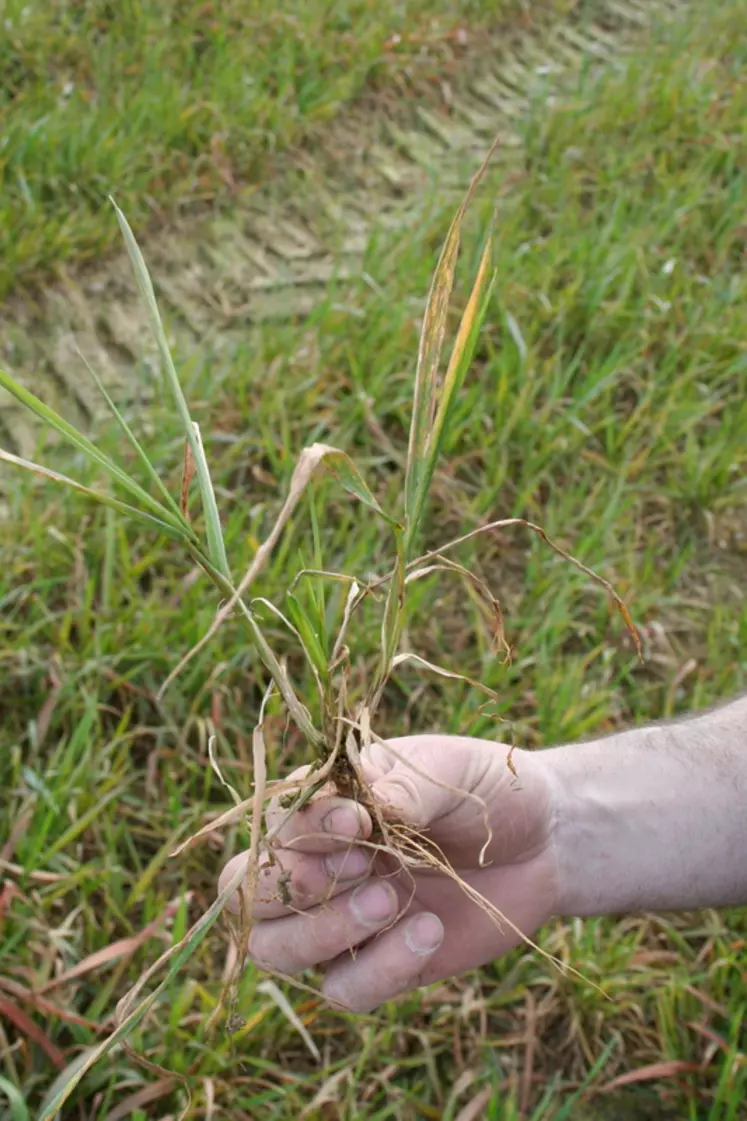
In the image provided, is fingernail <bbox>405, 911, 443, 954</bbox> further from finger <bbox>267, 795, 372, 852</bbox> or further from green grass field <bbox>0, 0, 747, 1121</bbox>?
green grass field <bbox>0, 0, 747, 1121</bbox>

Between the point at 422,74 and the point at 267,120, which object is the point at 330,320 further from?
the point at 422,74

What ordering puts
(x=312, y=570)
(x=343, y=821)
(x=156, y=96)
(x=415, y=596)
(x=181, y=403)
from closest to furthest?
1. (x=181, y=403)
2. (x=312, y=570)
3. (x=343, y=821)
4. (x=415, y=596)
5. (x=156, y=96)

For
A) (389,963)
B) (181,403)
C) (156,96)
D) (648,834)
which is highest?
(156,96)

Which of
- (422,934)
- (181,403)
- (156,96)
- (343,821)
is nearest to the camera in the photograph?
(181,403)

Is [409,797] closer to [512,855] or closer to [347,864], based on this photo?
[347,864]

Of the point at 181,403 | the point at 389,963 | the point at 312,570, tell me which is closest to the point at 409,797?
the point at 389,963

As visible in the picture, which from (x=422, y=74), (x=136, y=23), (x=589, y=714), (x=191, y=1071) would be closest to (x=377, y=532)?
(x=589, y=714)

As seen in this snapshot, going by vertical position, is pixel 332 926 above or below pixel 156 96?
below
